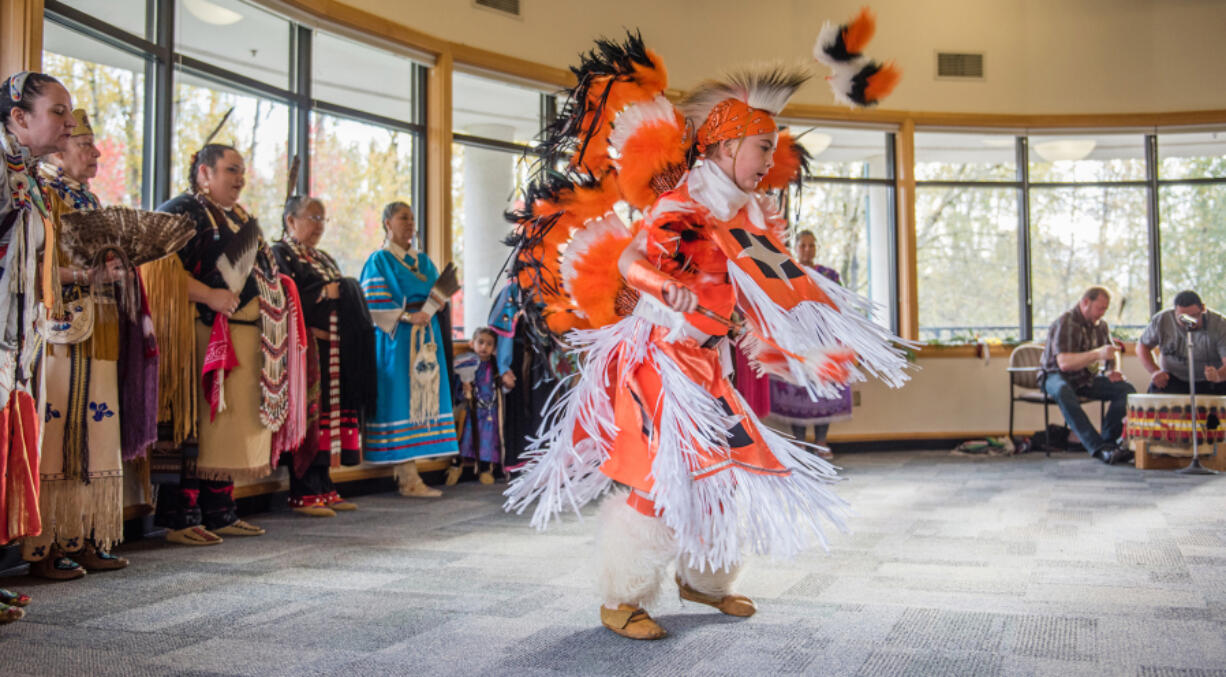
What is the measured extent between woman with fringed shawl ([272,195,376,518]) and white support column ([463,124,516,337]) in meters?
1.51

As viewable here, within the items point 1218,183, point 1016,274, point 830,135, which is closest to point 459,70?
point 830,135

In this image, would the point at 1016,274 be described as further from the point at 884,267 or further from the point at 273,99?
the point at 273,99

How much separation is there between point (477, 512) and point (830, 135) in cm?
504

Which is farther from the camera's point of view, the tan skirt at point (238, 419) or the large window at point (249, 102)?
the large window at point (249, 102)

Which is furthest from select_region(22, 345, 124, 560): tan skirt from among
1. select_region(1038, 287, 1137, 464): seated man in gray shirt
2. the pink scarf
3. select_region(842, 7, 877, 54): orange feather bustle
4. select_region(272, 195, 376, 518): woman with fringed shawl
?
select_region(1038, 287, 1137, 464): seated man in gray shirt

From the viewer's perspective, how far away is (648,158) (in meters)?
2.36

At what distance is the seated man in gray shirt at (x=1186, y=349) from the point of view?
6.27 m

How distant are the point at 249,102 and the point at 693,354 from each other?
367 centimetres

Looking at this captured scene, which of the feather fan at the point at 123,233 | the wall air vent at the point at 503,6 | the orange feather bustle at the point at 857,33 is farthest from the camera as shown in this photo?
the wall air vent at the point at 503,6

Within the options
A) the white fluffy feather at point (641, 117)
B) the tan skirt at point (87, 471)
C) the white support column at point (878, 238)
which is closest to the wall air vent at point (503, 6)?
the white support column at point (878, 238)

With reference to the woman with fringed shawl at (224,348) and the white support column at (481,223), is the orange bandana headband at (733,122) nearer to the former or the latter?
the woman with fringed shawl at (224,348)

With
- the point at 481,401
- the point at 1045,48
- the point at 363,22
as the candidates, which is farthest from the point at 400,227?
the point at 1045,48

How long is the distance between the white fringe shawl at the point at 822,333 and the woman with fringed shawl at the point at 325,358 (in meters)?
2.87

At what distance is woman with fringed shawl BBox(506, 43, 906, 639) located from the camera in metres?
2.12
